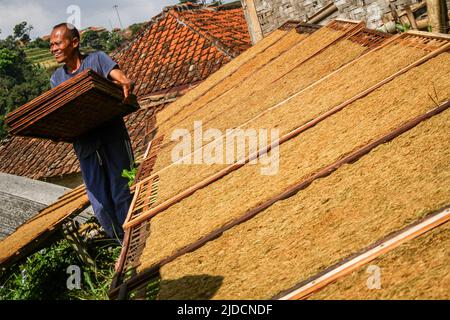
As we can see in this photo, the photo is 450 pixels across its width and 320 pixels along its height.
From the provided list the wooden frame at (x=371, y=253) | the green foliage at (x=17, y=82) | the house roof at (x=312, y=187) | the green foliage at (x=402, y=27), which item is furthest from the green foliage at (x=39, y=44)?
the wooden frame at (x=371, y=253)

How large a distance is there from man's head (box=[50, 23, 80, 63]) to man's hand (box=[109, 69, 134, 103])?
Result: 1.27 ft

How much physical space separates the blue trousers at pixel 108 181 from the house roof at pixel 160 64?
5.30 metres

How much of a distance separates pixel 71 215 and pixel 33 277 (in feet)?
3.36

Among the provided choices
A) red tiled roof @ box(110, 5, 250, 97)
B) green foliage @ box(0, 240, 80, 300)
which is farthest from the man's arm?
red tiled roof @ box(110, 5, 250, 97)

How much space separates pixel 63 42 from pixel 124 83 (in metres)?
0.66

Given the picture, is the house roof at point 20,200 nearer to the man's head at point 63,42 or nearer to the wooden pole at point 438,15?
the man's head at point 63,42

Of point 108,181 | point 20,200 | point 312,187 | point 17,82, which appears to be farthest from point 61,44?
point 17,82

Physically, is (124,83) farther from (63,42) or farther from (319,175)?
(319,175)

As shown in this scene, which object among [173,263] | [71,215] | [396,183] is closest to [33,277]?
[71,215]

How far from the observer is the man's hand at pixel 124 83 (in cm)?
315

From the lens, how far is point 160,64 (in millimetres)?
11273

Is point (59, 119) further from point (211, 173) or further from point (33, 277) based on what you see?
point (33, 277)

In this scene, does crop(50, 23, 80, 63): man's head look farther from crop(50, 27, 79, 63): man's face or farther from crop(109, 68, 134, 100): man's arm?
crop(109, 68, 134, 100): man's arm

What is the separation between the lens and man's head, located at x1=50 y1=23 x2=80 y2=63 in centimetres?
338
